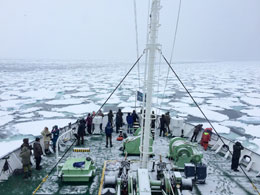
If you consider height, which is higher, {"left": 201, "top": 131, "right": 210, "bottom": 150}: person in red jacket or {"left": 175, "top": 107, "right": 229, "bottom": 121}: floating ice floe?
{"left": 201, "top": 131, "right": 210, "bottom": 150}: person in red jacket

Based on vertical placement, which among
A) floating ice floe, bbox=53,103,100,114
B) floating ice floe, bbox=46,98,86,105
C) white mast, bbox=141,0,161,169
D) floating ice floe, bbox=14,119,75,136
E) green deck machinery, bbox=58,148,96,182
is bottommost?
floating ice floe, bbox=46,98,86,105

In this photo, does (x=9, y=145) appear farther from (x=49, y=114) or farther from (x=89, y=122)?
(x=49, y=114)

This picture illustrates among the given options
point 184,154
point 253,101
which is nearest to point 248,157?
point 184,154

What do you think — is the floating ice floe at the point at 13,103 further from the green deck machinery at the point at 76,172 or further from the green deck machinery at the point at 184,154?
the green deck machinery at the point at 184,154

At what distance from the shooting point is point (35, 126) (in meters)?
12.9

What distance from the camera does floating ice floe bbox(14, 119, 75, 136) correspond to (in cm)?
1185

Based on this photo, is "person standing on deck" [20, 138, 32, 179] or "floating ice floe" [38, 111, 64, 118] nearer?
"person standing on deck" [20, 138, 32, 179]

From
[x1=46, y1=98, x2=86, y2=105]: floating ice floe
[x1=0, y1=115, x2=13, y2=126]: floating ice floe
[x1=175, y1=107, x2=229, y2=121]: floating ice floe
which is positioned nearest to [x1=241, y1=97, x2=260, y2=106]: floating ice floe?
[x1=175, y1=107, x2=229, y2=121]: floating ice floe

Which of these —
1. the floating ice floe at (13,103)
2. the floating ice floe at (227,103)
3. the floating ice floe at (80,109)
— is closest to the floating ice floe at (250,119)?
the floating ice floe at (227,103)

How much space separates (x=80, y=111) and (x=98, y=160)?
1072 cm

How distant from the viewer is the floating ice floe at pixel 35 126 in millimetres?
11845

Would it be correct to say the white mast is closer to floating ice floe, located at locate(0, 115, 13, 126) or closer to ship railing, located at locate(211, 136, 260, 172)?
ship railing, located at locate(211, 136, 260, 172)

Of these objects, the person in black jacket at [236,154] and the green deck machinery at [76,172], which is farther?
the person in black jacket at [236,154]

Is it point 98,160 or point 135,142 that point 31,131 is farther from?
point 135,142
